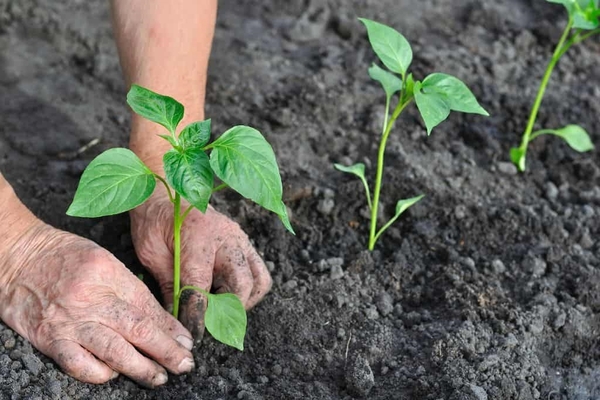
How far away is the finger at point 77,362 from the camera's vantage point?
185 centimetres

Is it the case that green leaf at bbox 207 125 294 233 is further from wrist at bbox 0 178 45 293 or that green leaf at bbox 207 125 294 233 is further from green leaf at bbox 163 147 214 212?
wrist at bbox 0 178 45 293

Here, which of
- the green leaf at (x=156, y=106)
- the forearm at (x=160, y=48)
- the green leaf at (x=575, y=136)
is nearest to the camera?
the green leaf at (x=156, y=106)

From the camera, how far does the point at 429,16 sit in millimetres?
3436

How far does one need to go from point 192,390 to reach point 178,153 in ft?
1.89

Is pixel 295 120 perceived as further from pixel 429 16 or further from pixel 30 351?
pixel 30 351

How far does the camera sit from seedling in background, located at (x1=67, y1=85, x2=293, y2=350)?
5.26ft

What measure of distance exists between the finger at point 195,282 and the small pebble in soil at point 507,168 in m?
1.11

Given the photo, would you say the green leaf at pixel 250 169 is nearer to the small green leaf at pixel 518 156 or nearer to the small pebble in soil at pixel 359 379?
the small pebble in soil at pixel 359 379

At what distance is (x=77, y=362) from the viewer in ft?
6.06

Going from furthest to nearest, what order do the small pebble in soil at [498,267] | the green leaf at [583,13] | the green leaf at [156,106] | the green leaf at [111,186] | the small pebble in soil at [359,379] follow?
the green leaf at [583,13] < the small pebble in soil at [498,267] < the small pebble in soil at [359,379] < the green leaf at [156,106] < the green leaf at [111,186]

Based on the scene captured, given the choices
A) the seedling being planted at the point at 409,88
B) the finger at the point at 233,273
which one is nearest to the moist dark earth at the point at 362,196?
the finger at the point at 233,273

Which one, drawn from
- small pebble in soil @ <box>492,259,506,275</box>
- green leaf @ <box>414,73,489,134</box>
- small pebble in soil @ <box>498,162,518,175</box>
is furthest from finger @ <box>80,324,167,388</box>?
small pebble in soil @ <box>498,162,518,175</box>

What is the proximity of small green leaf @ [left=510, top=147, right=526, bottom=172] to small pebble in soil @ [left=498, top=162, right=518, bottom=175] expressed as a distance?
2cm

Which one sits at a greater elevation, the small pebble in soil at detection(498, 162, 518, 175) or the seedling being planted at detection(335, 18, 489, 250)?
the seedling being planted at detection(335, 18, 489, 250)
